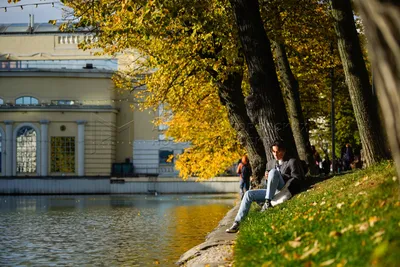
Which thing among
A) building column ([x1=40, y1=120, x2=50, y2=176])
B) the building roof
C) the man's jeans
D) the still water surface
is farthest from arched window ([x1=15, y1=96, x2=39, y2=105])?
the man's jeans

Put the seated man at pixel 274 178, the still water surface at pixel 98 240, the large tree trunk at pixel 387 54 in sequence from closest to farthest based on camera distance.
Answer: the large tree trunk at pixel 387 54 < the still water surface at pixel 98 240 < the seated man at pixel 274 178

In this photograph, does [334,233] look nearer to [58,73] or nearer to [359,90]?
[359,90]

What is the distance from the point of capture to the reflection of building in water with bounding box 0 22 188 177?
80938mm

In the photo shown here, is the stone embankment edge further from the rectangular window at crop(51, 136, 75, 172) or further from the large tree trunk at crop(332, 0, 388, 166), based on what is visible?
the rectangular window at crop(51, 136, 75, 172)

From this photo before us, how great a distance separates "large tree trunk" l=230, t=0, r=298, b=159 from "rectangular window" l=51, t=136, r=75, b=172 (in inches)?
2450

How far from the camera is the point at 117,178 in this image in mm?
77500

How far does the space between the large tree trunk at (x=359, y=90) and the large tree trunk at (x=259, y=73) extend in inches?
66.0

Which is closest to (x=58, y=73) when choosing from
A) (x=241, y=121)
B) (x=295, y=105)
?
(x=295, y=105)

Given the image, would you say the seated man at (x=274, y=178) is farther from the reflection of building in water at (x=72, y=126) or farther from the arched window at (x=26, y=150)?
the arched window at (x=26, y=150)

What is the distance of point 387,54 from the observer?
5.20 m

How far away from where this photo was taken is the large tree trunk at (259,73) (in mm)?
19375

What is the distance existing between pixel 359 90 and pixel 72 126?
214 feet

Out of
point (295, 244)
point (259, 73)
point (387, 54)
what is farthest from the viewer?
point (259, 73)

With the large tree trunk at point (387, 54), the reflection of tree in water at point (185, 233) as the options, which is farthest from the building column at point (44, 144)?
the large tree trunk at point (387, 54)
